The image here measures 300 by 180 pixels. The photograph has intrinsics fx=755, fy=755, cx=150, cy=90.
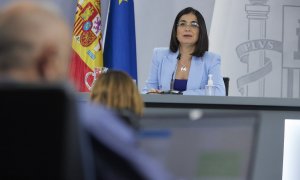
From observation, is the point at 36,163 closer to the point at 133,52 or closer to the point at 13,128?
the point at 13,128

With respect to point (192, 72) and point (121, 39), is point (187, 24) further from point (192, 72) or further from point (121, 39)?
point (121, 39)

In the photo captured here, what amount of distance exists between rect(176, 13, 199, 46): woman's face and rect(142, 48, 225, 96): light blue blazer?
0.39ft

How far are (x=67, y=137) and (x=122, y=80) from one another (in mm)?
1406

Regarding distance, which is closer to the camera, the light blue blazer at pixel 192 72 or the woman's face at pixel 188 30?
the light blue blazer at pixel 192 72

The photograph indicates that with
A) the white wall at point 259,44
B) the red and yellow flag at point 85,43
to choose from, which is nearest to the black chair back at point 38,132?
the red and yellow flag at point 85,43

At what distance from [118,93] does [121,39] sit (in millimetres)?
4567

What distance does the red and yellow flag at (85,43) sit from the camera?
6727 millimetres

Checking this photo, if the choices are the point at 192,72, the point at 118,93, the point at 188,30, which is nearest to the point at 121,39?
the point at 188,30

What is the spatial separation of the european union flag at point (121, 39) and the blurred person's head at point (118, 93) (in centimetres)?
434

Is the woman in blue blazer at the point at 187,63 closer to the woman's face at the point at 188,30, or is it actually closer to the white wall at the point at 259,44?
the woman's face at the point at 188,30

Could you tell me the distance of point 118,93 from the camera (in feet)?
7.97

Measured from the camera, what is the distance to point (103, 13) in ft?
23.7

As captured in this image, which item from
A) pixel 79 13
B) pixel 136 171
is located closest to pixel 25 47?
pixel 136 171

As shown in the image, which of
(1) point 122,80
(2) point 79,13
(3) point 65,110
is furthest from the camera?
(2) point 79,13
